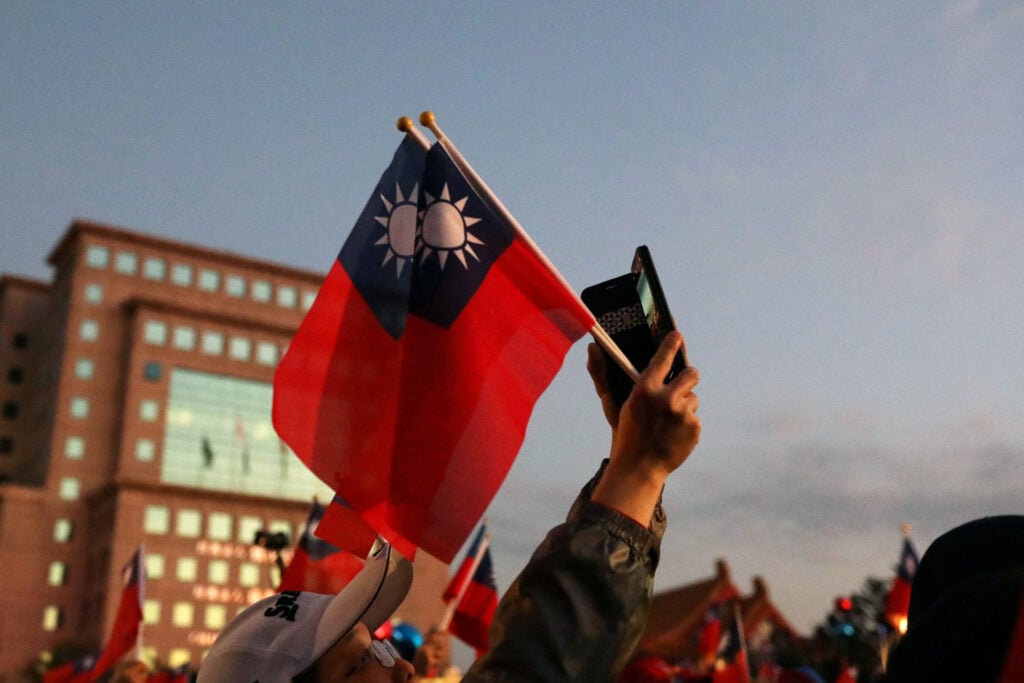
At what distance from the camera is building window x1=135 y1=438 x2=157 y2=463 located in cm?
7000

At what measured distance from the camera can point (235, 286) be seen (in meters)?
76.8

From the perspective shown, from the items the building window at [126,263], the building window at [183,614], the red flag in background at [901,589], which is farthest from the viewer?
the building window at [126,263]

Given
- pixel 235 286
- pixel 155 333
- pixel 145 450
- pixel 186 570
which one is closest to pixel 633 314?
pixel 186 570

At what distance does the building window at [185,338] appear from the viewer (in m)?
73.6

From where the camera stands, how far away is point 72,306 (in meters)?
72.2

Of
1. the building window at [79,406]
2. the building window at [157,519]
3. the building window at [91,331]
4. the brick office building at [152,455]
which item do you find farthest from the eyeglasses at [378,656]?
the building window at [91,331]

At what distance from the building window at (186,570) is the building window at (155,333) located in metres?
14.4

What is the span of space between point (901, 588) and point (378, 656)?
1153cm

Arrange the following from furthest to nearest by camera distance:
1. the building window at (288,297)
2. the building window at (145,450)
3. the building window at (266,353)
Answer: the building window at (288,297) < the building window at (266,353) < the building window at (145,450)

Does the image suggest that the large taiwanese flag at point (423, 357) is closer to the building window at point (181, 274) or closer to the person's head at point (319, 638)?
the person's head at point (319, 638)

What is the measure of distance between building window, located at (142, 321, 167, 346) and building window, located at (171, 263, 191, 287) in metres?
3.47

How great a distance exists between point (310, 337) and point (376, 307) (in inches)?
9.1

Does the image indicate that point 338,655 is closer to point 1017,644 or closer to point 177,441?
point 1017,644

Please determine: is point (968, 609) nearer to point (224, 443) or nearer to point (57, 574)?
point (224, 443)
